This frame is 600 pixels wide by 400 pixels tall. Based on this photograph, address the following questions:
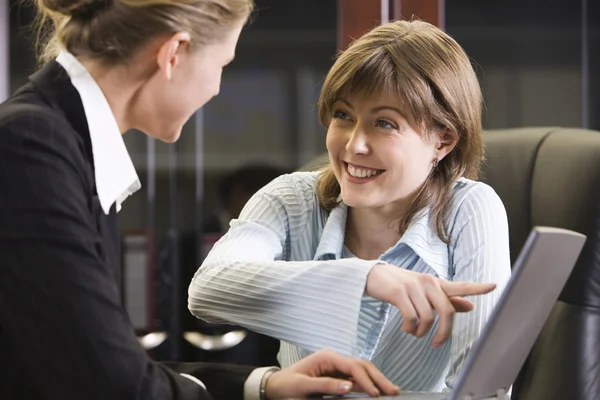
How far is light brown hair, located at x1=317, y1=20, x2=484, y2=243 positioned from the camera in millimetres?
1556

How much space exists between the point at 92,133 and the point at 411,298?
18.6 inches

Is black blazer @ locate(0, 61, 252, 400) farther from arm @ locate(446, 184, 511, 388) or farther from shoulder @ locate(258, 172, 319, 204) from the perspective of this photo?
shoulder @ locate(258, 172, 319, 204)

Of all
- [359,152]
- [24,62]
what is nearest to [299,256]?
[359,152]

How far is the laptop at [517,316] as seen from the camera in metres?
1.03

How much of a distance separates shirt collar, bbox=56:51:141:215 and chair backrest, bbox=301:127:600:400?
102 cm

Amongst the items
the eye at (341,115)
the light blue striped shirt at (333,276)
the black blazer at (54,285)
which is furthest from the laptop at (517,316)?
the eye at (341,115)

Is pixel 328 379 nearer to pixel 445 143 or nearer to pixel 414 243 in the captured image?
pixel 414 243

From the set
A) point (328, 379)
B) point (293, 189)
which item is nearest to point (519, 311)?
point (328, 379)

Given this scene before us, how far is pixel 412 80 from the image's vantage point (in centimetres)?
155

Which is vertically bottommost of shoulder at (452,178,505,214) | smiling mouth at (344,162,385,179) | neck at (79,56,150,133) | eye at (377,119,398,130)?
shoulder at (452,178,505,214)

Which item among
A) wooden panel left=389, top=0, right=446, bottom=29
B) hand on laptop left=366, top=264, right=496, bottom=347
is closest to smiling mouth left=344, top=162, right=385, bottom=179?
hand on laptop left=366, top=264, right=496, bottom=347

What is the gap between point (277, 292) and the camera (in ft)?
4.74

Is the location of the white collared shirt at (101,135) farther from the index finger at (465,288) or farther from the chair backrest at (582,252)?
the chair backrest at (582,252)

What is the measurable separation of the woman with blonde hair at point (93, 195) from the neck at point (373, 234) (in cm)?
46
